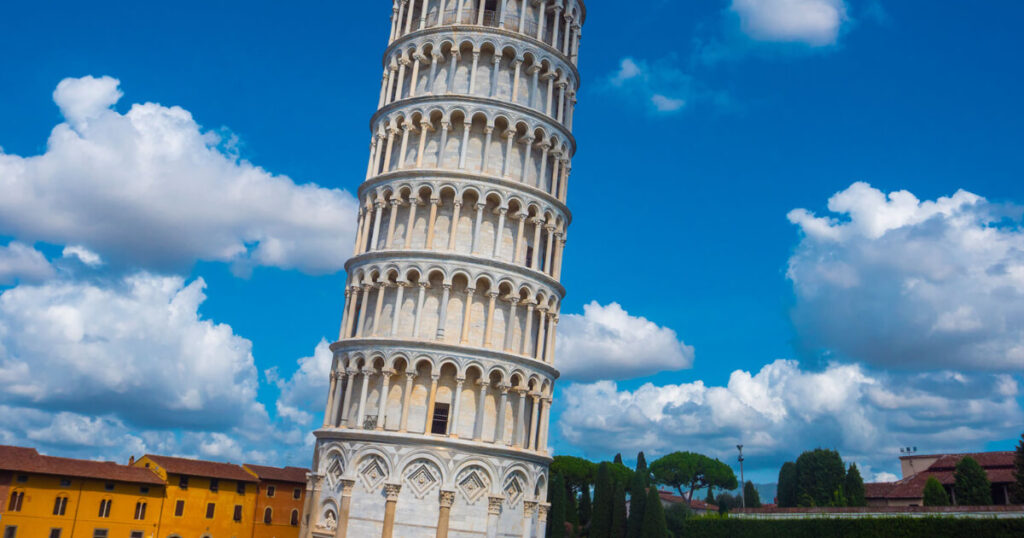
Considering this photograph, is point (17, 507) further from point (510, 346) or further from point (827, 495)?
point (827, 495)

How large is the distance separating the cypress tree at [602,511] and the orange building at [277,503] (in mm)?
25140

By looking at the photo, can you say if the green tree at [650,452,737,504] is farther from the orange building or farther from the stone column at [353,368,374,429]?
the stone column at [353,368,374,429]

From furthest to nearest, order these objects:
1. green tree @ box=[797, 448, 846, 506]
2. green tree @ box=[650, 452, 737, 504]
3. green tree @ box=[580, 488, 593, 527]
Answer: green tree @ box=[650, 452, 737, 504]
green tree @ box=[580, 488, 593, 527]
green tree @ box=[797, 448, 846, 506]

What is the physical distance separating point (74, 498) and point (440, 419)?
1428 inches

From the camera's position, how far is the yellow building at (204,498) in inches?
2361

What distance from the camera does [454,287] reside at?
3497 cm

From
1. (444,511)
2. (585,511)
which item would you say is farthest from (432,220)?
(585,511)

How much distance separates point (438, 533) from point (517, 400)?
6886 millimetres

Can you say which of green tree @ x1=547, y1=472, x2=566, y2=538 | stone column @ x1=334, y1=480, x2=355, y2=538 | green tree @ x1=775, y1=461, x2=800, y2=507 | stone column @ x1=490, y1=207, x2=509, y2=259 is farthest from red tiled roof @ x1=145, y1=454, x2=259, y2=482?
green tree @ x1=775, y1=461, x2=800, y2=507

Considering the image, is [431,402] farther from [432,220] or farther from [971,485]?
[971,485]

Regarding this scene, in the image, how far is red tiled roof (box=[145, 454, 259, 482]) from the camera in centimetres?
6119

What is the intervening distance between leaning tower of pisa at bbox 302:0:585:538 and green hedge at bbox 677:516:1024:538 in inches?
560

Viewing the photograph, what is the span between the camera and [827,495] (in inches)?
2424

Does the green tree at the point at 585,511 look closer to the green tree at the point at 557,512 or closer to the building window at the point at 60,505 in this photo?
the green tree at the point at 557,512
